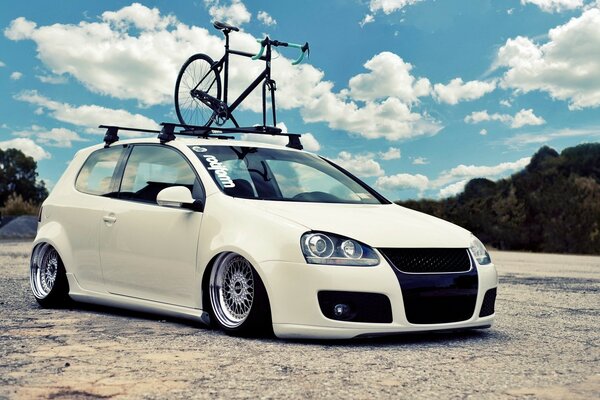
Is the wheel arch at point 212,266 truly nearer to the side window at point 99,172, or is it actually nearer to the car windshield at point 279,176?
the car windshield at point 279,176

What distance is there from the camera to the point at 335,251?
5465mm

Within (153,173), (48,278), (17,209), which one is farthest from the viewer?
(17,209)

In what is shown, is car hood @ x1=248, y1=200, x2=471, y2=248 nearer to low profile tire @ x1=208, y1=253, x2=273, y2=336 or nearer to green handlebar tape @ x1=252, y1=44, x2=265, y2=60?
low profile tire @ x1=208, y1=253, x2=273, y2=336

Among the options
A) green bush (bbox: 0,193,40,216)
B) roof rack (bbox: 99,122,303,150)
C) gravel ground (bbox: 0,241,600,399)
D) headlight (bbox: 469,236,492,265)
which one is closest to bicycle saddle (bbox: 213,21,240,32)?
roof rack (bbox: 99,122,303,150)

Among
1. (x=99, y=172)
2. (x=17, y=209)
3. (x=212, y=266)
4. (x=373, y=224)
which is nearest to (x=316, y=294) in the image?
(x=373, y=224)

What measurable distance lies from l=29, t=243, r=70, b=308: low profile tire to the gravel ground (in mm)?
426

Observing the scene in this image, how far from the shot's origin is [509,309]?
8.17 m

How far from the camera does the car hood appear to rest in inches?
219

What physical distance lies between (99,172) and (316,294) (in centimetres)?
318

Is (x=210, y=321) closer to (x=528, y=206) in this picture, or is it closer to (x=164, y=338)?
(x=164, y=338)

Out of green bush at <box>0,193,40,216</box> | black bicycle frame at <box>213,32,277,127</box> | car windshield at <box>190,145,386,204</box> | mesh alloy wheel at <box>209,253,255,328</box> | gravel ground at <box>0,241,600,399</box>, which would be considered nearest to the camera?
gravel ground at <box>0,241,600,399</box>

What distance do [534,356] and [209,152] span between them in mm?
2996

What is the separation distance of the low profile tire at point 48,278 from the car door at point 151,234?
0.81 m

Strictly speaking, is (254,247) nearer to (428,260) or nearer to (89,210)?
(428,260)
